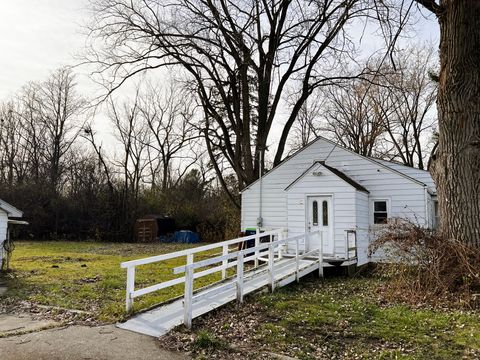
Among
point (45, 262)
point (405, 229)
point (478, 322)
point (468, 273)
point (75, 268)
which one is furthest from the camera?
point (45, 262)

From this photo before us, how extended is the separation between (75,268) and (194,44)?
36.9ft

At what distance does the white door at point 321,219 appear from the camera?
12430 millimetres

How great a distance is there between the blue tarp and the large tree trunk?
19393 mm

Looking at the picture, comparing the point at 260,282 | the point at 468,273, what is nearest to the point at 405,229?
the point at 468,273

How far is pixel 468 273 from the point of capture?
7.00m

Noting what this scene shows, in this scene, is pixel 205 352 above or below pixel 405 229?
below

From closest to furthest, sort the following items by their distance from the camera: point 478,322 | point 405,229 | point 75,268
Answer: point 478,322 < point 405,229 < point 75,268

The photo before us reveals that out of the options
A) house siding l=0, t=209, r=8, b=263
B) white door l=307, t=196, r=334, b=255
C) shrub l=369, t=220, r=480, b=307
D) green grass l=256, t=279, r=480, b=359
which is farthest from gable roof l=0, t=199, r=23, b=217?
shrub l=369, t=220, r=480, b=307

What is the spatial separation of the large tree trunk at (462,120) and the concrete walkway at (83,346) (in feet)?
20.7

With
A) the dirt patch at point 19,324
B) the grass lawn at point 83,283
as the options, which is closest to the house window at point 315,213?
the grass lawn at point 83,283

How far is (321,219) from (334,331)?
7.16m

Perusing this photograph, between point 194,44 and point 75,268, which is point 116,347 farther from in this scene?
point 194,44

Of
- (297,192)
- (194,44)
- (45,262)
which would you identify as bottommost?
(45,262)

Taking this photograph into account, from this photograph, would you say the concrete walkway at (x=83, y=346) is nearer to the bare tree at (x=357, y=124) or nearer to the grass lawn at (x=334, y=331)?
the grass lawn at (x=334, y=331)
